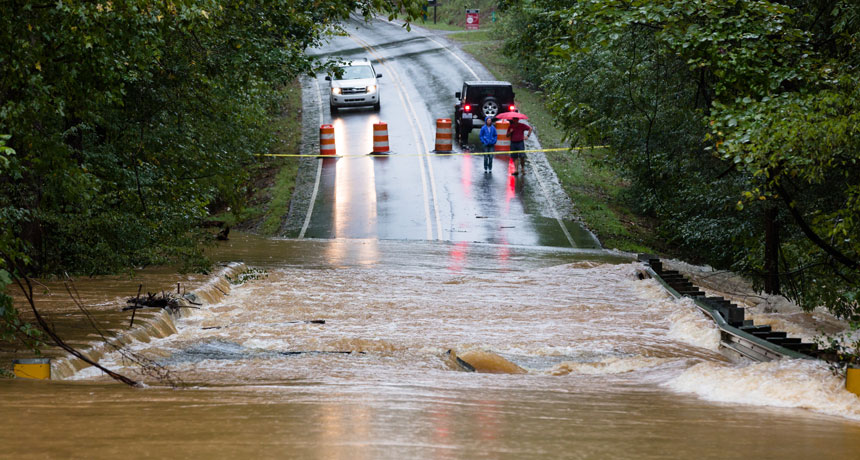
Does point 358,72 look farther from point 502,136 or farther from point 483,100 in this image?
point 502,136

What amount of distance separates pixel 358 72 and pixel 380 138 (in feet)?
26.2

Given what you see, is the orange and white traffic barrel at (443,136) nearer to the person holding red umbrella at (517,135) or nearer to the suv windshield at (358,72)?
the person holding red umbrella at (517,135)

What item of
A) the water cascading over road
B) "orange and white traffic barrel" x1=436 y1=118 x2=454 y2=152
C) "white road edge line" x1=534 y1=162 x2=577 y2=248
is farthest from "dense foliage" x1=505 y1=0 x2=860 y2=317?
"orange and white traffic barrel" x1=436 y1=118 x2=454 y2=152

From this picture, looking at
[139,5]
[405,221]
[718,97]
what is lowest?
[405,221]

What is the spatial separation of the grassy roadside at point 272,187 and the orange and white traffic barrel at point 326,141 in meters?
0.99

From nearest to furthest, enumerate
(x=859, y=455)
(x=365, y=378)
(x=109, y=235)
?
1. (x=859, y=455)
2. (x=365, y=378)
3. (x=109, y=235)

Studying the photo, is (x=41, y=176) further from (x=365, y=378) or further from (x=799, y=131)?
(x=799, y=131)

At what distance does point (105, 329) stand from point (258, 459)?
16.4 feet

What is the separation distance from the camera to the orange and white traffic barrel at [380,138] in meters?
31.1

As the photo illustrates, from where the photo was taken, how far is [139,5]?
321 inches

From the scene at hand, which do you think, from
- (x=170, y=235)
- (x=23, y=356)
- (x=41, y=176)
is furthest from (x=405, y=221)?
(x=23, y=356)

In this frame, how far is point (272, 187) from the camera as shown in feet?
91.4

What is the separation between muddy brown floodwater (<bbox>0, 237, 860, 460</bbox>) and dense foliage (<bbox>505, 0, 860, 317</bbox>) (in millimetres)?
1985

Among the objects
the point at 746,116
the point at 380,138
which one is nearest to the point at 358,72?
the point at 380,138
